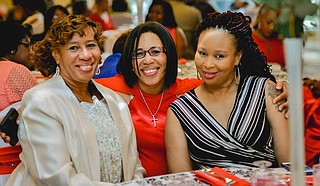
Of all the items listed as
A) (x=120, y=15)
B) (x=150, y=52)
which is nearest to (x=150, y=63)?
(x=150, y=52)

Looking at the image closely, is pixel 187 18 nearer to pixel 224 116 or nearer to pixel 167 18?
pixel 167 18

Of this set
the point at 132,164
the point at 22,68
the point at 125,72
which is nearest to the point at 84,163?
the point at 132,164

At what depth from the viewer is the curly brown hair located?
8.74 ft

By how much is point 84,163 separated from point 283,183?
2.77 ft

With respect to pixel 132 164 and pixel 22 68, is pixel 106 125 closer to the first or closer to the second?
pixel 132 164

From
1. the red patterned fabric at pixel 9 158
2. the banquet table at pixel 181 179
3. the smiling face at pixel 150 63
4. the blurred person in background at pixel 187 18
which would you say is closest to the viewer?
the banquet table at pixel 181 179

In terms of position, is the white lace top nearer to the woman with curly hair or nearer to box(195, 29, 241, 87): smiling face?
the woman with curly hair

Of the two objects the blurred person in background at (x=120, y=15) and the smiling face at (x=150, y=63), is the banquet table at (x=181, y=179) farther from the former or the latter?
the blurred person in background at (x=120, y=15)

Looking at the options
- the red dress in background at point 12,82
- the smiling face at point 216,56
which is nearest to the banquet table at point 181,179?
the smiling face at point 216,56

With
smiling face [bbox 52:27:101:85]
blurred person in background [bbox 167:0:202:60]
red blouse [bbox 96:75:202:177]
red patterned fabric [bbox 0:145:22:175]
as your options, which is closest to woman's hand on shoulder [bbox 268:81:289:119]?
red blouse [bbox 96:75:202:177]

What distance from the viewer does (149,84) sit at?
3.05 metres

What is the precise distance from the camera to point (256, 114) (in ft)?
9.19

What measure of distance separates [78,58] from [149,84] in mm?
497

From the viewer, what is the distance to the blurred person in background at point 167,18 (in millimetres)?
6047
